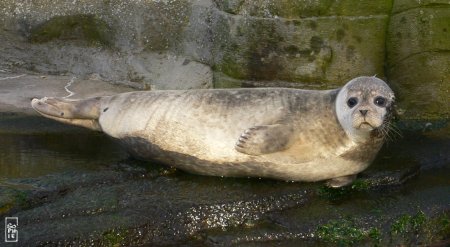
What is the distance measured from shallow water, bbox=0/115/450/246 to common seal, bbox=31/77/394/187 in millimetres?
108

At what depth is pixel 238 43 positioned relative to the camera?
6457 mm

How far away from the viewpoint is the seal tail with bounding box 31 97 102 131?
549 cm

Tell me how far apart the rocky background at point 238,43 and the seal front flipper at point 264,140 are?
63.0 inches

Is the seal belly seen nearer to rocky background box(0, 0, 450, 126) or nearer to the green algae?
the green algae

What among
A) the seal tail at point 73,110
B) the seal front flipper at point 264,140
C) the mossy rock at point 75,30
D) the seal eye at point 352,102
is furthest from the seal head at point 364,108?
the mossy rock at point 75,30

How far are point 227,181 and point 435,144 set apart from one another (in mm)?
1748

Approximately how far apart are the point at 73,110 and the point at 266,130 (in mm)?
1479

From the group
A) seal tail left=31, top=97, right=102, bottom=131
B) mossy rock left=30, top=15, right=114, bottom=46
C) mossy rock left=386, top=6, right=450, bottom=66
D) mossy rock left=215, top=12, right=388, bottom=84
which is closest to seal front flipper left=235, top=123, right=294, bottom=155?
seal tail left=31, top=97, right=102, bottom=131

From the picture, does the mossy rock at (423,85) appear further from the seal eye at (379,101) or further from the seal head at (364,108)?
the seal eye at (379,101)

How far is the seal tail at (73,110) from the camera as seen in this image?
5492 mm

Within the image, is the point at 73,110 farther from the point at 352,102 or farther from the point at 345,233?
the point at 345,233

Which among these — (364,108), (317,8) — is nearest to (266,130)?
(364,108)

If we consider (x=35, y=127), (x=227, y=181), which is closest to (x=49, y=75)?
(x=35, y=127)

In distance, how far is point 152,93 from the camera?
17.9ft
